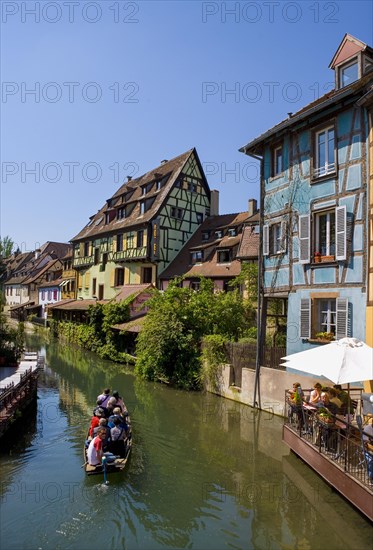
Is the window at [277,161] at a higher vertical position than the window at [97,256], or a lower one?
higher

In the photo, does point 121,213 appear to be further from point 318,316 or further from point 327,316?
point 327,316

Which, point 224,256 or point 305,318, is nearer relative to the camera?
point 305,318

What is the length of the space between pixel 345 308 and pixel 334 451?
486 cm

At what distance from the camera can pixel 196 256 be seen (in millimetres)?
32000

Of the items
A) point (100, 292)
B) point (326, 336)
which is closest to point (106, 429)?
point (326, 336)

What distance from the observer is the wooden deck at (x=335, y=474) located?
7.68m

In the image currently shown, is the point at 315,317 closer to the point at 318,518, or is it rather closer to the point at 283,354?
the point at 283,354

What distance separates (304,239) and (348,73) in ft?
18.6

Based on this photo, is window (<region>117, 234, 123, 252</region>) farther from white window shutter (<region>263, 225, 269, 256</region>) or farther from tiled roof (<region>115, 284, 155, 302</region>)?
white window shutter (<region>263, 225, 269, 256</region>)

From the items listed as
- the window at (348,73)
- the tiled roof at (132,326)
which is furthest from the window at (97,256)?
the window at (348,73)

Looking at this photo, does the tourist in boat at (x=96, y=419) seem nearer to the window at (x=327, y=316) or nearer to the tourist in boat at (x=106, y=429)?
the tourist in boat at (x=106, y=429)

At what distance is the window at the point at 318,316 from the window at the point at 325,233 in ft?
5.24

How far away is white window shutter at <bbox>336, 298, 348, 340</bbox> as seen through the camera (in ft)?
42.7

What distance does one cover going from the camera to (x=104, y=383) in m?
22.0
